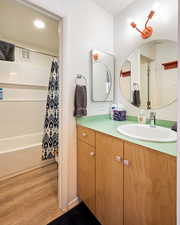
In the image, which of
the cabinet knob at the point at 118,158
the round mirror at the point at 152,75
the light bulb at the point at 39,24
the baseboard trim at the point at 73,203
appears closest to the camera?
the cabinet knob at the point at 118,158

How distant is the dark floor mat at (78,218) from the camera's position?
3.78 ft

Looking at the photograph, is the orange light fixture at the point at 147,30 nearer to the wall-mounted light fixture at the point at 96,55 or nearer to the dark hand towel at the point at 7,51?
the wall-mounted light fixture at the point at 96,55

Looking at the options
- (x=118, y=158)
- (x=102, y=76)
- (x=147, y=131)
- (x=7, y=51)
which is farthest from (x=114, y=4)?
(x=7, y=51)

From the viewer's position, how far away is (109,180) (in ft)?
3.18

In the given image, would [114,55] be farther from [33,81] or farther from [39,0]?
[33,81]

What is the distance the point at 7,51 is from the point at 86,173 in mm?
2387

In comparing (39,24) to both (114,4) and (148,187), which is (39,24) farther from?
(148,187)

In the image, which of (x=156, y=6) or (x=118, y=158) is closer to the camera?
Result: (x=118, y=158)

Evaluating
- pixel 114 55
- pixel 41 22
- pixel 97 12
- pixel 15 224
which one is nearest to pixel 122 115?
pixel 114 55

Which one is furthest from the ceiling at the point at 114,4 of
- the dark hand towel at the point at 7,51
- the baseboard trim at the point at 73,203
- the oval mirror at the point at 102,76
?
the baseboard trim at the point at 73,203

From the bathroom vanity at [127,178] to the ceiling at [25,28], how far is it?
1353 mm

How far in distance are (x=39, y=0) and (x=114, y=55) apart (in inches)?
40.4

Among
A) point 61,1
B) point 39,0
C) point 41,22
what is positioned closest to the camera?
point 39,0

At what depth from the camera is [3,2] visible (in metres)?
1.37
